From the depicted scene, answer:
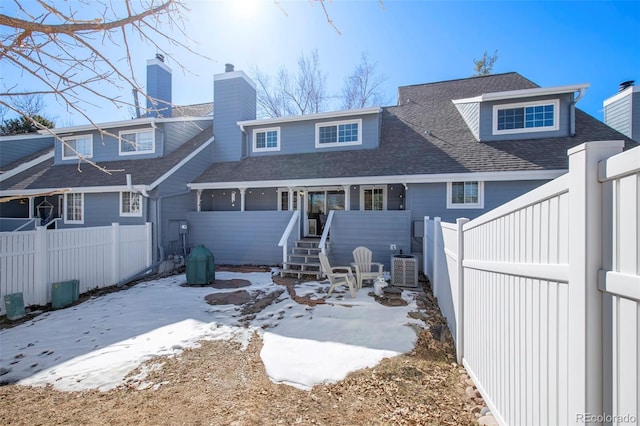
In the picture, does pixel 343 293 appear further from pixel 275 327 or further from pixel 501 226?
pixel 501 226

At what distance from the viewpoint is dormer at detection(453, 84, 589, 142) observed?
9414 millimetres

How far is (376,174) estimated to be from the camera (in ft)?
32.1

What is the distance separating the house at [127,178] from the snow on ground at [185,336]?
4286 mm

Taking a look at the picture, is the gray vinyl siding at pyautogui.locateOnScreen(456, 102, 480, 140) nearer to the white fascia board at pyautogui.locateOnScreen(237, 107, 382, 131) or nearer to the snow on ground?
the white fascia board at pyautogui.locateOnScreen(237, 107, 382, 131)

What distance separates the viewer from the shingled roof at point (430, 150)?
9.13 metres

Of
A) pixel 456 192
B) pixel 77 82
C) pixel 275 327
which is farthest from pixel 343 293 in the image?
pixel 77 82

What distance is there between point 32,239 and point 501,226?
27.6ft

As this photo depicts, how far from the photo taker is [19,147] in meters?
15.1

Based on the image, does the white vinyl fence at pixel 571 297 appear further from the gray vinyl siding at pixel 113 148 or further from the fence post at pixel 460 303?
the gray vinyl siding at pixel 113 148

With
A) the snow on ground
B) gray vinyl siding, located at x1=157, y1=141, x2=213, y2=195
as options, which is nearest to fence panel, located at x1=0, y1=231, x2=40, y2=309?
the snow on ground

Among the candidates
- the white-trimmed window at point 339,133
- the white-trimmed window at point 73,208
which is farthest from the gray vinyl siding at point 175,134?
the white-trimmed window at point 339,133

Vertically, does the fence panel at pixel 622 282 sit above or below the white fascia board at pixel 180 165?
below

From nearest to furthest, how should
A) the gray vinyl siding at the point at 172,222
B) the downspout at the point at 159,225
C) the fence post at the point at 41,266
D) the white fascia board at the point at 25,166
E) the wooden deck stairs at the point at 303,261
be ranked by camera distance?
the fence post at the point at 41,266, the wooden deck stairs at the point at 303,261, the downspout at the point at 159,225, the gray vinyl siding at the point at 172,222, the white fascia board at the point at 25,166

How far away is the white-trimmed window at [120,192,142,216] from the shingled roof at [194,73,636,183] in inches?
89.1
